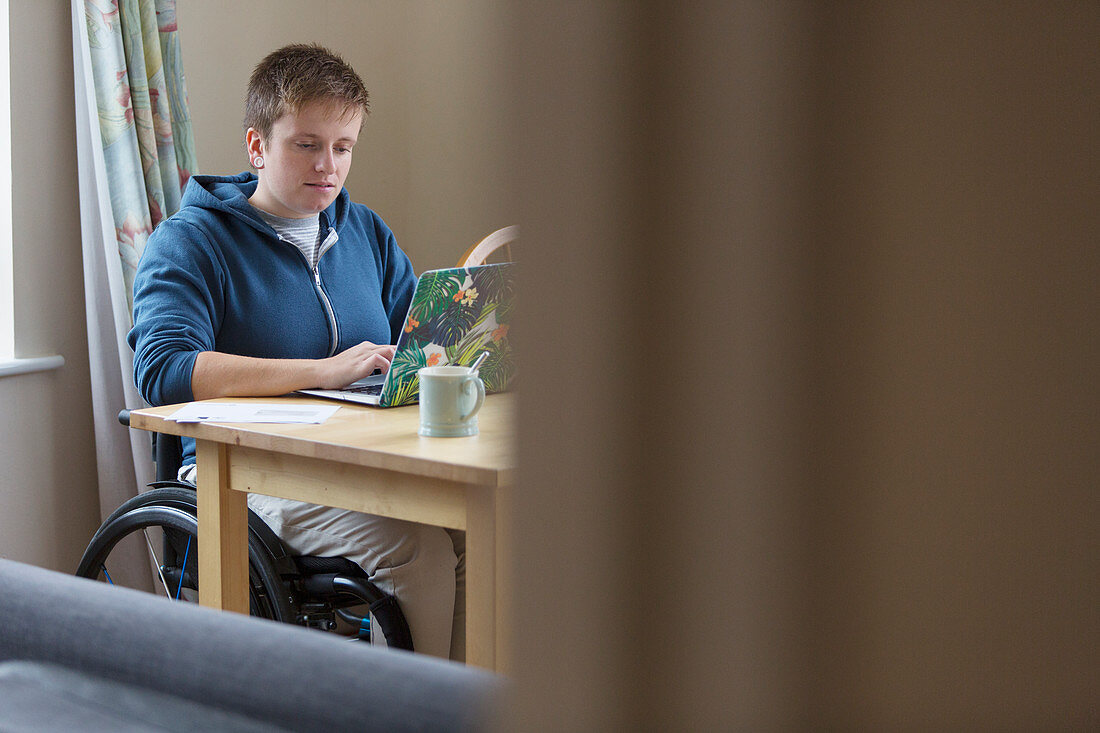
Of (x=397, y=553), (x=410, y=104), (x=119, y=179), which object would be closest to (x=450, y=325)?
(x=397, y=553)

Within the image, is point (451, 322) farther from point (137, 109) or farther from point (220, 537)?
point (137, 109)

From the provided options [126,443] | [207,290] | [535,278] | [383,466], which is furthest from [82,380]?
[535,278]

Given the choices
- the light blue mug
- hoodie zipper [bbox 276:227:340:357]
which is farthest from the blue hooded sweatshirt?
the light blue mug

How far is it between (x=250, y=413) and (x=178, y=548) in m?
0.37

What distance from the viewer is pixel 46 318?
92.7 inches

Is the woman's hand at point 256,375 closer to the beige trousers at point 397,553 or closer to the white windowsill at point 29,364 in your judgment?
the beige trousers at point 397,553

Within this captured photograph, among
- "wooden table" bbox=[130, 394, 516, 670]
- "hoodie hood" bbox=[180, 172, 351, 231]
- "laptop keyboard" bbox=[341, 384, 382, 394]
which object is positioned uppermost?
"hoodie hood" bbox=[180, 172, 351, 231]

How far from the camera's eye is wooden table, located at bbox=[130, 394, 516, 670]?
122 centimetres

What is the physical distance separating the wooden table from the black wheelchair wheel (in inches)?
1.7

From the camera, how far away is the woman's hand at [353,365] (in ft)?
5.25

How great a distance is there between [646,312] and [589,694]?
0.14 ft

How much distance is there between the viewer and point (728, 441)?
0.10m

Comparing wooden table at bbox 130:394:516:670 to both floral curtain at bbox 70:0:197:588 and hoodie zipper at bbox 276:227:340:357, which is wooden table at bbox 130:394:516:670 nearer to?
hoodie zipper at bbox 276:227:340:357

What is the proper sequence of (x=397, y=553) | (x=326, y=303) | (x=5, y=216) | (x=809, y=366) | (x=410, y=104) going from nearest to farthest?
1. (x=809, y=366)
2. (x=397, y=553)
3. (x=326, y=303)
4. (x=5, y=216)
5. (x=410, y=104)
